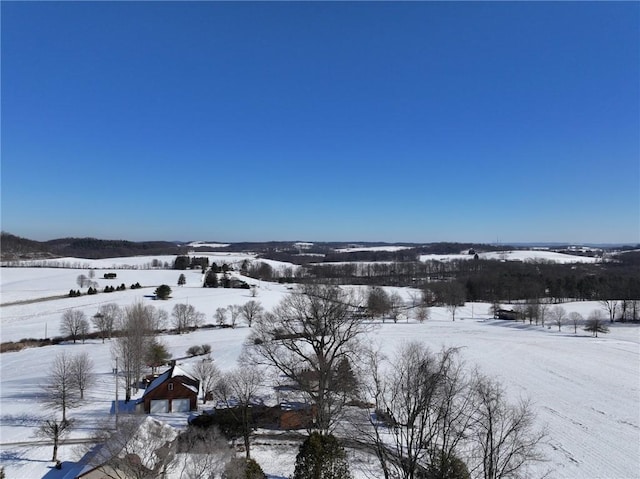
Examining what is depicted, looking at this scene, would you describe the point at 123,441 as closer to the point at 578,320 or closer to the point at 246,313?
the point at 246,313

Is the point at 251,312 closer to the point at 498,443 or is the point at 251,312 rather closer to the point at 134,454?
the point at 134,454

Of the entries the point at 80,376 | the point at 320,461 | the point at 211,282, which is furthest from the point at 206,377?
the point at 211,282

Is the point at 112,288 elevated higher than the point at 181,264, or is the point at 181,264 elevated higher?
the point at 181,264

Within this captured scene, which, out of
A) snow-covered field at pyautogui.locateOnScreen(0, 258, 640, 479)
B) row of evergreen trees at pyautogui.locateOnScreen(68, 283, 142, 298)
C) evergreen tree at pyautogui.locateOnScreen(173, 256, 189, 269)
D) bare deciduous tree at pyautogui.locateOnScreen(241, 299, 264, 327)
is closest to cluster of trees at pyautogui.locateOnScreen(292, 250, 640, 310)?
snow-covered field at pyautogui.locateOnScreen(0, 258, 640, 479)

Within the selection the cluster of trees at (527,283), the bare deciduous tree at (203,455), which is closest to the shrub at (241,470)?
the bare deciduous tree at (203,455)

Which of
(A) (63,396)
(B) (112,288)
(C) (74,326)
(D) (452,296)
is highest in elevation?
(B) (112,288)

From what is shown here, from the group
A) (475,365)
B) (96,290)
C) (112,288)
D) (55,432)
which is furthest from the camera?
(96,290)

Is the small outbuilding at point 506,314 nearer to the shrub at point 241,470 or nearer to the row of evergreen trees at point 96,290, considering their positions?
the shrub at point 241,470

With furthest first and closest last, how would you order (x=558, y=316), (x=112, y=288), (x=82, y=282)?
(x=82, y=282) → (x=112, y=288) → (x=558, y=316)
